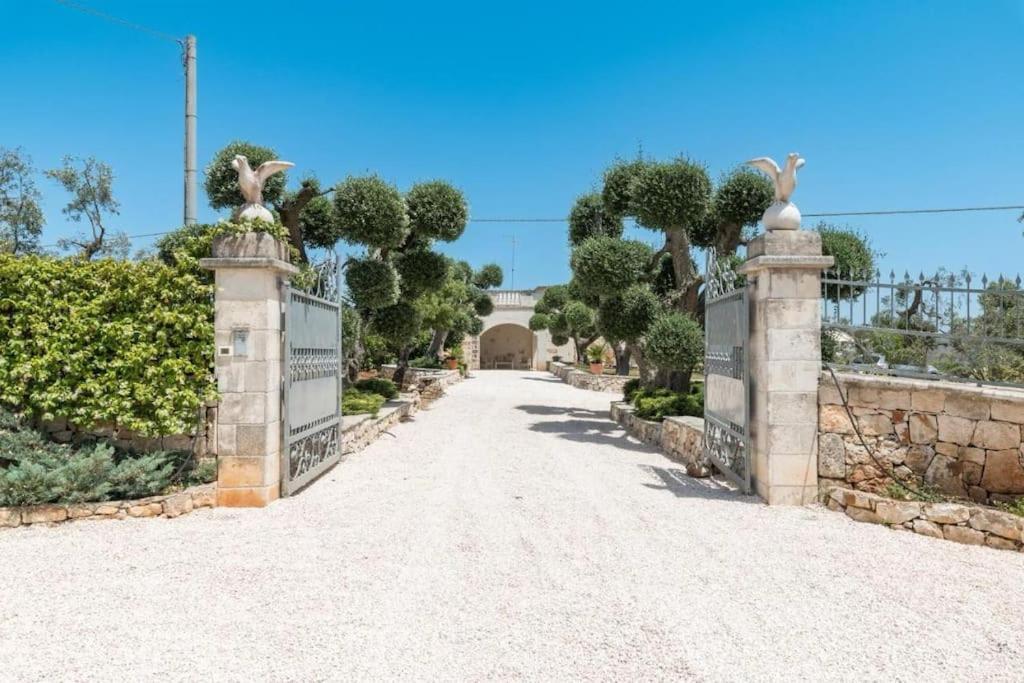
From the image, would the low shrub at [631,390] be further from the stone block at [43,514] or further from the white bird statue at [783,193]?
the stone block at [43,514]

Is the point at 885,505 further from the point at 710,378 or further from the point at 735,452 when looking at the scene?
the point at 710,378

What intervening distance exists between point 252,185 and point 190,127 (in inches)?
166

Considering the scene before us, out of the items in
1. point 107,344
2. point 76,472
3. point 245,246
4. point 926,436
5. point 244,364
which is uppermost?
point 245,246

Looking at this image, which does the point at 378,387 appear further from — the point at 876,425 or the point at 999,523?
the point at 999,523

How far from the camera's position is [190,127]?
8.57 meters

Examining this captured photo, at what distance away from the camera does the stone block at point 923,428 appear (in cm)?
481

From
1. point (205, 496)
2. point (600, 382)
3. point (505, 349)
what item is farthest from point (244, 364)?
point (505, 349)

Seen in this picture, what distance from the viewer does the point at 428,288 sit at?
12.9 metres

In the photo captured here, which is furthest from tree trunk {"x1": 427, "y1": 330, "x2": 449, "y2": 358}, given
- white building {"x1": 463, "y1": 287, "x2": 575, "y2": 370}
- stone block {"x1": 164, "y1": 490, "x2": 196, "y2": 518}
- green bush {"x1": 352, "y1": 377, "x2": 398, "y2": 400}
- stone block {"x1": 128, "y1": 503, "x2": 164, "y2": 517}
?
stone block {"x1": 128, "y1": 503, "x2": 164, "y2": 517}

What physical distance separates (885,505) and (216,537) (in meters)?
5.00

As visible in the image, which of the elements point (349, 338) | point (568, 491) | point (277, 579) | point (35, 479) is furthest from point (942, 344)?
point (349, 338)

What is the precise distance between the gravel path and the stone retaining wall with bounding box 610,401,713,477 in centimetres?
110

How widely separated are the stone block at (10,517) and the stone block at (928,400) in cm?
702

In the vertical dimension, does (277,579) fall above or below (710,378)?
below
